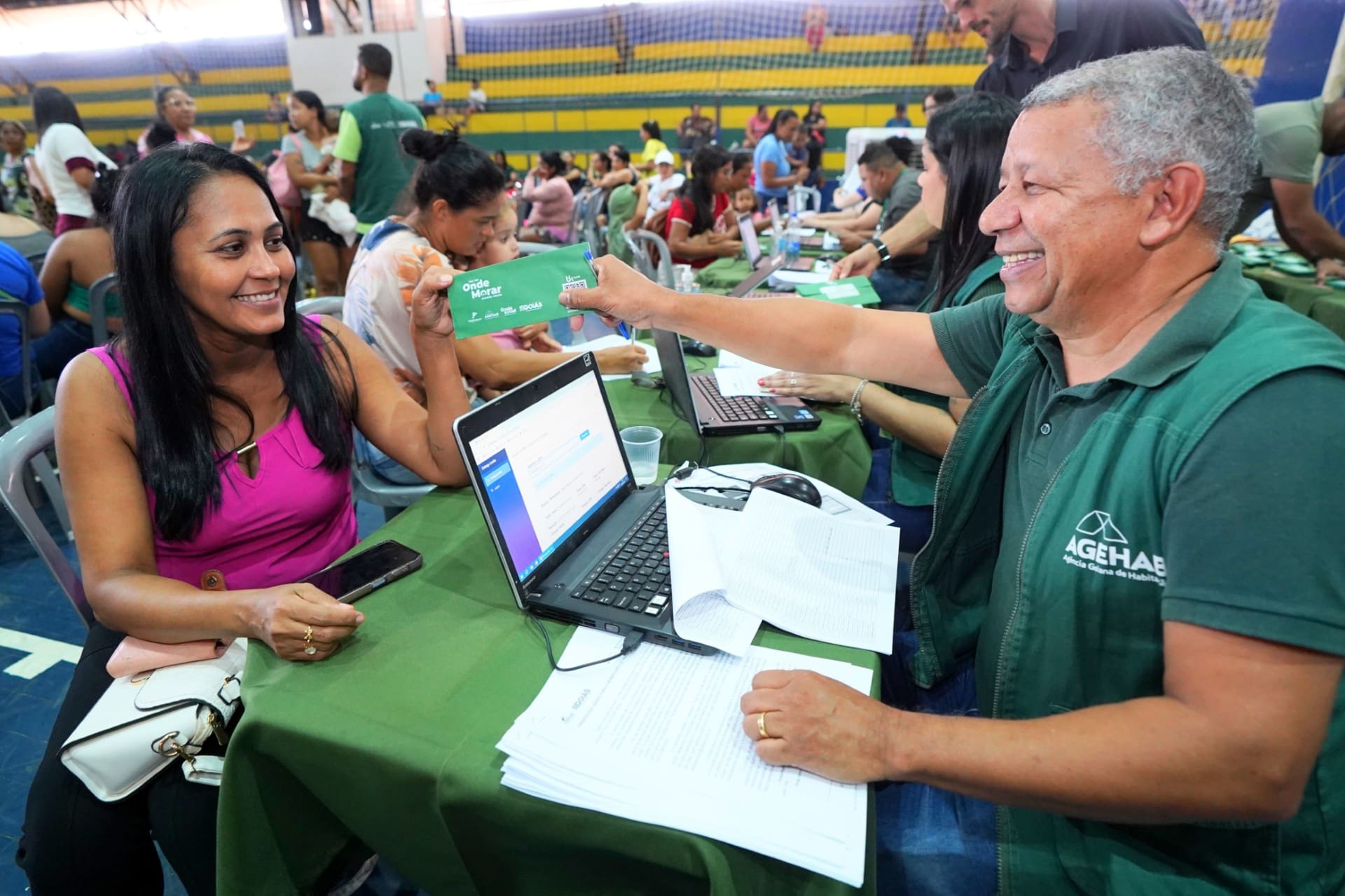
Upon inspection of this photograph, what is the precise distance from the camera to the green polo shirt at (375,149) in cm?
450

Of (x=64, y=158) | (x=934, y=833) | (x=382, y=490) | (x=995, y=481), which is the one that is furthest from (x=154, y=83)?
(x=934, y=833)

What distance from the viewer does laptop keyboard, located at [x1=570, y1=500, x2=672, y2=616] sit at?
1.07 m

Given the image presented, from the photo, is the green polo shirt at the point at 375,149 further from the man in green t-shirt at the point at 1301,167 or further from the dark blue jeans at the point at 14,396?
the man in green t-shirt at the point at 1301,167

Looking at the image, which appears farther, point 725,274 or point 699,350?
point 725,274

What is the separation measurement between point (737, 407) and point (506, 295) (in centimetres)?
86

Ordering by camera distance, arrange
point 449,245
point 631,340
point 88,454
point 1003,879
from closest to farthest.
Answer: point 1003,879
point 88,454
point 449,245
point 631,340

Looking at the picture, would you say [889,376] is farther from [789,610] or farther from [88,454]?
[88,454]

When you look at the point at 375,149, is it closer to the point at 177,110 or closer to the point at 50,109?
the point at 50,109

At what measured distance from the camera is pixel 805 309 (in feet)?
5.15

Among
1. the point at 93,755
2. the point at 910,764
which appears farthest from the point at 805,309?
the point at 93,755

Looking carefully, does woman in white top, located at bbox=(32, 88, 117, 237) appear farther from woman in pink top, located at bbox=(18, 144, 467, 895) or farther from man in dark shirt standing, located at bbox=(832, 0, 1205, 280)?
man in dark shirt standing, located at bbox=(832, 0, 1205, 280)

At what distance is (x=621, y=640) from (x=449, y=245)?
1.75m

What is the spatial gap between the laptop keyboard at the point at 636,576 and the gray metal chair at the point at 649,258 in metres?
2.57

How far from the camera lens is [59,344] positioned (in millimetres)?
3303
